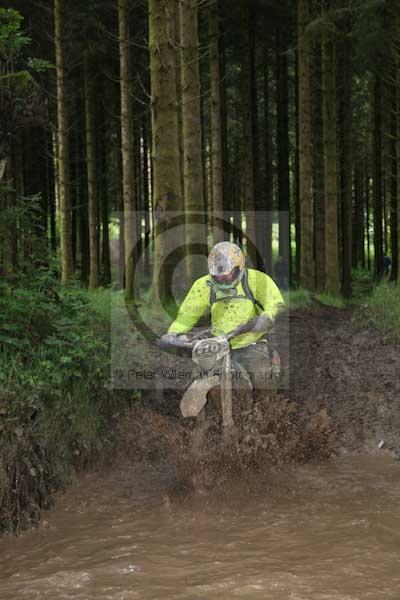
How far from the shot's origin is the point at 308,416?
709 centimetres

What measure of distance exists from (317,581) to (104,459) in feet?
9.58

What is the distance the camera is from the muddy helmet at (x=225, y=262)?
538cm

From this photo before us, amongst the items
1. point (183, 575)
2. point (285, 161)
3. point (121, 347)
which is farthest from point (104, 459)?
point (285, 161)

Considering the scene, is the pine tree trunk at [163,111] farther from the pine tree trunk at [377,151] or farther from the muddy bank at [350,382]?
the pine tree trunk at [377,151]

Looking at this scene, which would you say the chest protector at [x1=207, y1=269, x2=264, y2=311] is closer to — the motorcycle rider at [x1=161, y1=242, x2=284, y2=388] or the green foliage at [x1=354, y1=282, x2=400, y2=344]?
the motorcycle rider at [x1=161, y1=242, x2=284, y2=388]

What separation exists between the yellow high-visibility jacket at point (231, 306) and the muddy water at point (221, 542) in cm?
134

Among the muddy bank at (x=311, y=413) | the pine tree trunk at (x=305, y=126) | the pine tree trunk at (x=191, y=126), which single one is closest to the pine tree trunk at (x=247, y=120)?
the pine tree trunk at (x=305, y=126)

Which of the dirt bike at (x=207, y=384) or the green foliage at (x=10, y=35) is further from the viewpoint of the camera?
the green foliage at (x=10, y=35)

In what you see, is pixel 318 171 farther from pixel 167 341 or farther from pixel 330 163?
pixel 167 341

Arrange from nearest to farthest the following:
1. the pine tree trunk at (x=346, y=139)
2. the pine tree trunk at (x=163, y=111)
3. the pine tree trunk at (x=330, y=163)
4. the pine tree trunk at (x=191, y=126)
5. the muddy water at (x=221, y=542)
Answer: the muddy water at (x=221, y=542) < the pine tree trunk at (x=163, y=111) < the pine tree trunk at (x=191, y=126) < the pine tree trunk at (x=330, y=163) < the pine tree trunk at (x=346, y=139)

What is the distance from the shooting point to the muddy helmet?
17.7 ft

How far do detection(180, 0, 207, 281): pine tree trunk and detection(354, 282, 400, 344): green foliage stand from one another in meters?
3.07

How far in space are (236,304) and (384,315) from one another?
605cm

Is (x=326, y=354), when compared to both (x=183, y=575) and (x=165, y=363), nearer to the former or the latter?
(x=165, y=363)
